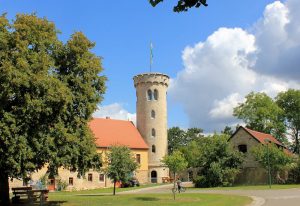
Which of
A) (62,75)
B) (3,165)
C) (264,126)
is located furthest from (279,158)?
(3,165)

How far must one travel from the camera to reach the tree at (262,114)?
69.2m

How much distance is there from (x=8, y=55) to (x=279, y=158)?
33.2m

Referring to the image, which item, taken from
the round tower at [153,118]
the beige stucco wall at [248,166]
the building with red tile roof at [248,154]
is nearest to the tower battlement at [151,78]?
the round tower at [153,118]

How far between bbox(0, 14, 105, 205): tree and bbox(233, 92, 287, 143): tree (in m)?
47.3

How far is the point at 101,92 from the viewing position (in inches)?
1088

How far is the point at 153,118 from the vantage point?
66.2 m

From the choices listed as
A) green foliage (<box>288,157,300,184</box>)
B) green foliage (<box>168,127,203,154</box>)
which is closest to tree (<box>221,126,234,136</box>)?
green foliage (<box>168,127,203,154</box>)

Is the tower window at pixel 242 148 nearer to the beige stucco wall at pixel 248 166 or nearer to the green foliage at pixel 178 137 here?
the beige stucco wall at pixel 248 166

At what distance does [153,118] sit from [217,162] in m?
19.4

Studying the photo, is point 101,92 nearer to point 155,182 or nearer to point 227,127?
point 155,182

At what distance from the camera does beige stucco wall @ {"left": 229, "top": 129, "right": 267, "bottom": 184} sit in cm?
4825

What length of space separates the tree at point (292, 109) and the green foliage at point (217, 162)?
26.8m

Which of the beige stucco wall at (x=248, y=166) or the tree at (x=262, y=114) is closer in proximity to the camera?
the beige stucco wall at (x=248, y=166)

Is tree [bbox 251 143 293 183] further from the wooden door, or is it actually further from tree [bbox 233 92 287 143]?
the wooden door
